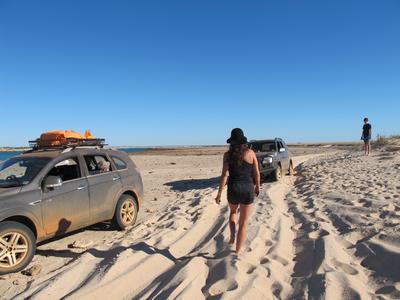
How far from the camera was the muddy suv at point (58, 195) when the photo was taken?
5.52 m

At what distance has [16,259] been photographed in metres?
5.48

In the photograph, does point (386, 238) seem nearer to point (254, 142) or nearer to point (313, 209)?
point (313, 209)

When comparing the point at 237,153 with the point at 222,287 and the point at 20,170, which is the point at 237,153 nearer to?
the point at 222,287

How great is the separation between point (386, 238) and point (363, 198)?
10.7 feet

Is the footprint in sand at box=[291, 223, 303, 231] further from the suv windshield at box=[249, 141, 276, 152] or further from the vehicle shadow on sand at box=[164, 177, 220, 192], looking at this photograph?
the suv windshield at box=[249, 141, 276, 152]

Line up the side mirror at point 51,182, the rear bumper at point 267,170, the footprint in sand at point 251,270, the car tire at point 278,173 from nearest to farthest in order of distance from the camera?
the footprint in sand at point 251,270, the side mirror at point 51,182, the rear bumper at point 267,170, the car tire at point 278,173

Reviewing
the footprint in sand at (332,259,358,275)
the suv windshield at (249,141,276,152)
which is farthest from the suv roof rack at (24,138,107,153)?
the suv windshield at (249,141,276,152)

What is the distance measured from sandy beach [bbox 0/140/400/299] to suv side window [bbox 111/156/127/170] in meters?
1.34

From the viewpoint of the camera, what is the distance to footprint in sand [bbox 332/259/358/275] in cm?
451

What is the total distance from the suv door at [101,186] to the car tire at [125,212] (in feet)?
0.49

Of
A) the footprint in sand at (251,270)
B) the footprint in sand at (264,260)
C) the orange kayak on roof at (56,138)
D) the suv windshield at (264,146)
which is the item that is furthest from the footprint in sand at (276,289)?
the suv windshield at (264,146)

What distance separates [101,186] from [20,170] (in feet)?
4.98

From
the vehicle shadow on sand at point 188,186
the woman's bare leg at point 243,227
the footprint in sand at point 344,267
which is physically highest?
the woman's bare leg at point 243,227

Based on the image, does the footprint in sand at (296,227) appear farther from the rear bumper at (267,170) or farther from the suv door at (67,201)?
the rear bumper at (267,170)
